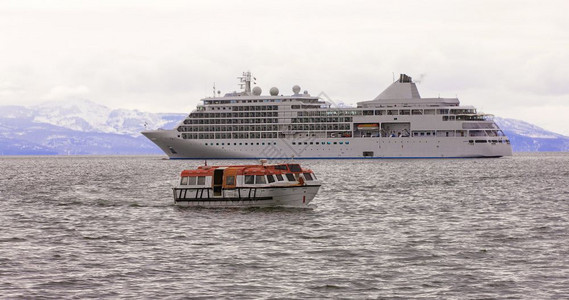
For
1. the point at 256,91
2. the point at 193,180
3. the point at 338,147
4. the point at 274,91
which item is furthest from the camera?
the point at 256,91

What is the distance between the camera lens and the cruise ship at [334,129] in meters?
173

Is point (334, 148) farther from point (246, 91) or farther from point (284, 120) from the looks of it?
point (246, 91)

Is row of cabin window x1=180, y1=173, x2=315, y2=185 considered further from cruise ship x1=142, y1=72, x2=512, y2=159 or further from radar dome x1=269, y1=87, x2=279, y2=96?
radar dome x1=269, y1=87, x2=279, y2=96

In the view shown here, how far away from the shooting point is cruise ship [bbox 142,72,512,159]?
173m

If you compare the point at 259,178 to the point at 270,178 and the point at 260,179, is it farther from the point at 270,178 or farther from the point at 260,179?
the point at 270,178

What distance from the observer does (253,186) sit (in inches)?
1973

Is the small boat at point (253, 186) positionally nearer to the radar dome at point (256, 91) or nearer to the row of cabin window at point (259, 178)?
the row of cabin window at point (259, 178)

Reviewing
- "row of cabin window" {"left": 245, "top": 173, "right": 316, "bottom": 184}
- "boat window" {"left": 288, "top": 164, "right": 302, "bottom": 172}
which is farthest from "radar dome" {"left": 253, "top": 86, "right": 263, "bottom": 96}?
"row of cabin window" {"left": 245, "top": 173, "right": 316, "bottom": 184}

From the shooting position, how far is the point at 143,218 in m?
47.5

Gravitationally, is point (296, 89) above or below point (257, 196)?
above

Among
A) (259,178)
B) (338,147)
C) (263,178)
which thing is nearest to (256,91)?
(338,147)

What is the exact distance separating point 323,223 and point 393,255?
1205 centimetres

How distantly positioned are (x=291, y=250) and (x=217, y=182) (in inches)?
766

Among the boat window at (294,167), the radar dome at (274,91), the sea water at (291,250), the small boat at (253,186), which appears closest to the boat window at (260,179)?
the small boat at (253,186)
